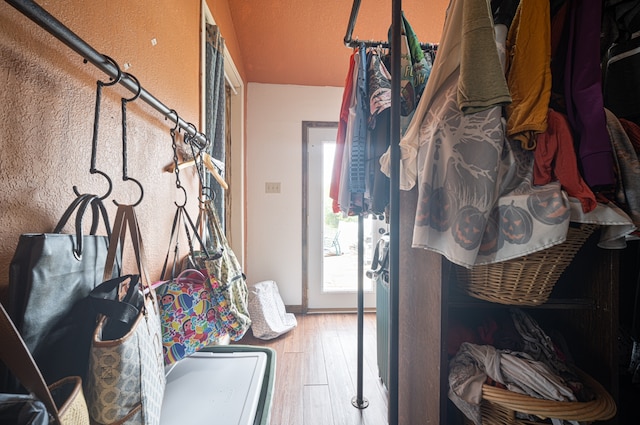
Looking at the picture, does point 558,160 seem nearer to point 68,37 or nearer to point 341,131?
point 341,131

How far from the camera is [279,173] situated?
247cm

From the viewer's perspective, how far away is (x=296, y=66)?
224cm

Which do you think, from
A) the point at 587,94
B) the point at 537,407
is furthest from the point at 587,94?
the point at 537,407

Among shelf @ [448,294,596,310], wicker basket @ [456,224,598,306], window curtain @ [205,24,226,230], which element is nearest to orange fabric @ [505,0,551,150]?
wicker basket @ [456,224,598,306]

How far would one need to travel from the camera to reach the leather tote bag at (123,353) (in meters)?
0.40

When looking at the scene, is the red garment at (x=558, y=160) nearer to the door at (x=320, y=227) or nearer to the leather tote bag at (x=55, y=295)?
the leather tote bag at (x=55, y=295)

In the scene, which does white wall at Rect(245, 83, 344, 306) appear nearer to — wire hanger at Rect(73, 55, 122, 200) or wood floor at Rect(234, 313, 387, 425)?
wood floor at Rect(234, 313, 387, 425)

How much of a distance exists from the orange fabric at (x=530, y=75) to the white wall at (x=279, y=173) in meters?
1.99

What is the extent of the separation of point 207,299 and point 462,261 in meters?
0.68

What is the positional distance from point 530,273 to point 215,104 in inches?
60.9

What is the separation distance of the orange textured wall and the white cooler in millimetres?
324

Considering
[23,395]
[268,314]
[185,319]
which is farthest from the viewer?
[268,314]

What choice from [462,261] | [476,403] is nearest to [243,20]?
[462,261]

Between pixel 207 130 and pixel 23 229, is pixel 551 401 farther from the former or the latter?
pixel 207 130
